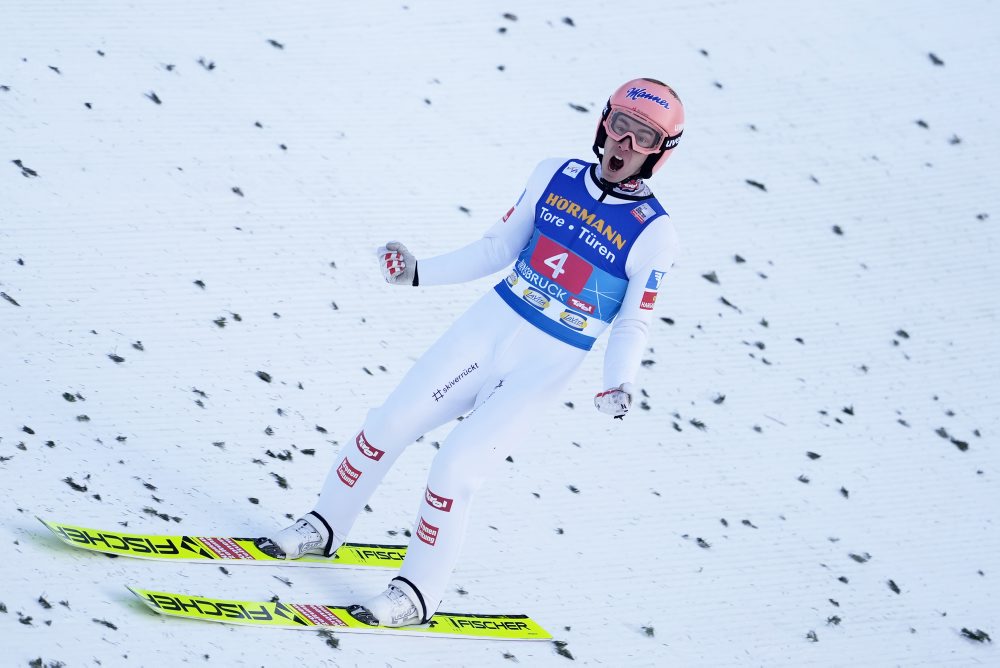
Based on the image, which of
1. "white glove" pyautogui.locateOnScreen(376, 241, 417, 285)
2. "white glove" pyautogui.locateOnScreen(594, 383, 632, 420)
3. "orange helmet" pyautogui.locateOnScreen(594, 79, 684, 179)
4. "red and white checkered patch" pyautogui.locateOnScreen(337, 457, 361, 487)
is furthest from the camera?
"red and white checkered patch" pyautogui.locateOnScreen(337, 457, 361, 487)

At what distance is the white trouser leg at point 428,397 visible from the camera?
525 cm

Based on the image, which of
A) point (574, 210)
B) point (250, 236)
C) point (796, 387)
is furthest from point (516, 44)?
point (574, 210)

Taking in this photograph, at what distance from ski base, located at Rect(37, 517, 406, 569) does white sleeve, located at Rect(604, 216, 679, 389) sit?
158 centimetres

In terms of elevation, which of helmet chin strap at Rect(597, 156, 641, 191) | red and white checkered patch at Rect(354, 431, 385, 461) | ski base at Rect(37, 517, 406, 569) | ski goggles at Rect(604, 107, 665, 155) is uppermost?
ski goggles at Rect(604, 107, 665, 155)

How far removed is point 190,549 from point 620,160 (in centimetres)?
249

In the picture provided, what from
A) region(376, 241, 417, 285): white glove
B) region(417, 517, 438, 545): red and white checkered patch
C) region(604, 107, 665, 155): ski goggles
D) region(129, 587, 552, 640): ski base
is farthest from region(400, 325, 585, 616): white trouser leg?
region(604, 107, 665, 155): ski goggles

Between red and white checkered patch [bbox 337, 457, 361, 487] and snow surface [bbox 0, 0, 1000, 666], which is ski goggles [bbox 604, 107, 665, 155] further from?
red and white checkered patch [bbox 337, 457, 361, 487]

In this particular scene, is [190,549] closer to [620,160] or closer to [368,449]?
[368,449]

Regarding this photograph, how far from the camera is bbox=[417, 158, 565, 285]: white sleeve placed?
17.5ft

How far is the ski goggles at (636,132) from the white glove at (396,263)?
39.0 inches

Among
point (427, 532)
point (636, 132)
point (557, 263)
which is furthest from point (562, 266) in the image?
point (427, 532)

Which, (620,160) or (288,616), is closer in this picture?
(620,160)

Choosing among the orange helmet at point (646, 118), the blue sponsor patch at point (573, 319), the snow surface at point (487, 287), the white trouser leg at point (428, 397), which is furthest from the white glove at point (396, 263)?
the orange helmet at point (646, 118)

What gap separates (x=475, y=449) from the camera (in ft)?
16.6
